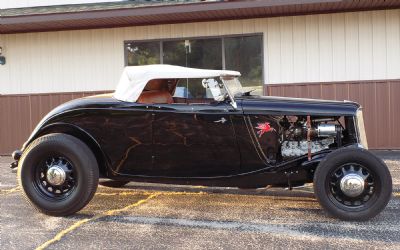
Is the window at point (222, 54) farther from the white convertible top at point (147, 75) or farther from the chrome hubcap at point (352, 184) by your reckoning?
the chrome hubcap at point (352, 184)

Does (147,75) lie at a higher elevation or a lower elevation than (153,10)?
lower

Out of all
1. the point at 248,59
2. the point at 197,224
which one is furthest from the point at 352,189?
the point at 248,59

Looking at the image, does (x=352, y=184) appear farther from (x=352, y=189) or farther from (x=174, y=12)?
(x=174, y=12)

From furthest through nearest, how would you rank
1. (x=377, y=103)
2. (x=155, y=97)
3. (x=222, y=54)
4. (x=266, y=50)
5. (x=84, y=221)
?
1. (x=222, y=54)
2. (x=266, y=50)
3. (x=377, y=103)
4. (x=155, y=97)
5. (x=84, y=221)

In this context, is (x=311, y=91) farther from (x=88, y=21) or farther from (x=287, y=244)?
(x=287, y=244)

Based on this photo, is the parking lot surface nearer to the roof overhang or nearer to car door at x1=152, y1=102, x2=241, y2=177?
car door at x1=152, y1=102, x2=241, y2=177

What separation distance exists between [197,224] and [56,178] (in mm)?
1692

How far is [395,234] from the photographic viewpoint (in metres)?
4.61

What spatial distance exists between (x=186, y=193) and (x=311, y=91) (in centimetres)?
509

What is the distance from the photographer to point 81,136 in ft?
18.6

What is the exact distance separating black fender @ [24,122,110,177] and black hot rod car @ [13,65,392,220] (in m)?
0.01

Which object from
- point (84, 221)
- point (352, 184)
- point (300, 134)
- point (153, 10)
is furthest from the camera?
point (153, 10)

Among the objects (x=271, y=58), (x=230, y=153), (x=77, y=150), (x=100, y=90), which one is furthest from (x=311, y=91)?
(x=77, y=150)

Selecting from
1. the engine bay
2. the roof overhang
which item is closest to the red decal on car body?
the engine bay
